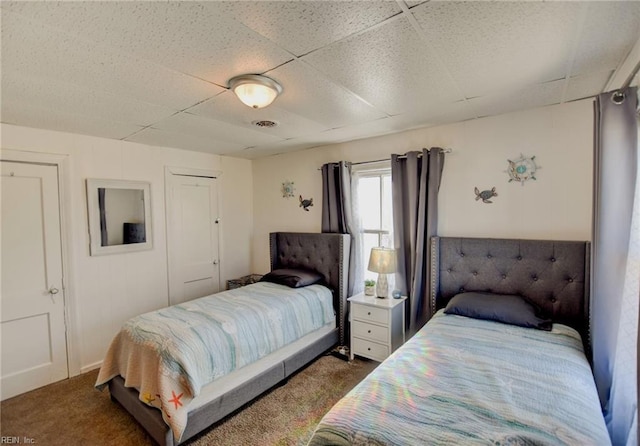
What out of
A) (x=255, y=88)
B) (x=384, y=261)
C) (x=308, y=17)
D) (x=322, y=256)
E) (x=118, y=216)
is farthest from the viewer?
(x=322, y=256)

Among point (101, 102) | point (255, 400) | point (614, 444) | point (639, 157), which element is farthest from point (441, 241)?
point (101, 102)

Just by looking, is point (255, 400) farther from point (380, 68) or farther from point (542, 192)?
point (542, 192)

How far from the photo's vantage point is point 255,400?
2465 millimetres

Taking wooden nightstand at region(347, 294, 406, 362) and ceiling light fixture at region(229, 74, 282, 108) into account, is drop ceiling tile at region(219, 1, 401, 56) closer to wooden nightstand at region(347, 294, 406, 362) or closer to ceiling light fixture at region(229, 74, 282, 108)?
ceiling light fixture at region(229, 74, 282, 108)

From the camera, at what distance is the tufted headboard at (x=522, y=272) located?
219 cm

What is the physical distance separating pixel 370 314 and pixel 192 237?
2390mm

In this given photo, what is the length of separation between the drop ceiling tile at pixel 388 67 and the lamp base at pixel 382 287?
1.66 meters

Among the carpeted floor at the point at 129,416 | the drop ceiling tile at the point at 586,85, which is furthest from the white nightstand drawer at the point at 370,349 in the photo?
the drop ceiling tile at the point at 586,85

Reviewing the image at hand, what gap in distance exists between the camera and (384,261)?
2.96 metres

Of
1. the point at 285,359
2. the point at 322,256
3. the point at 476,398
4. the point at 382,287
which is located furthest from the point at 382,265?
the point at 476,398

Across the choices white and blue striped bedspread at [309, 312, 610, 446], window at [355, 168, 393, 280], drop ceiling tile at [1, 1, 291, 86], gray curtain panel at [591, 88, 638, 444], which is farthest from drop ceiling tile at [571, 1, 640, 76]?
window at [355, 168, 393, 280]

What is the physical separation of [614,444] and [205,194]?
4193 mm

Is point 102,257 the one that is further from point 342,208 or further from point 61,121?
point 342,208

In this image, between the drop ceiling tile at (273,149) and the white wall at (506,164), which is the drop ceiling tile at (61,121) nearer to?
the drop ceiling tile at (273,149)
